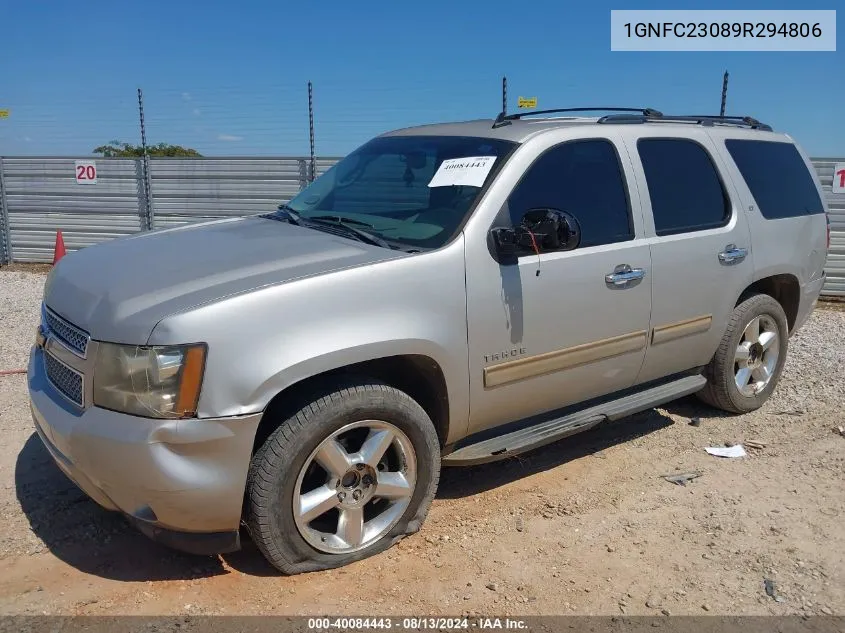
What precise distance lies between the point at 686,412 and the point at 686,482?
4.00 ft

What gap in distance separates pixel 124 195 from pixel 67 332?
9367 mm

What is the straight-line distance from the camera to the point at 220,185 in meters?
11.1

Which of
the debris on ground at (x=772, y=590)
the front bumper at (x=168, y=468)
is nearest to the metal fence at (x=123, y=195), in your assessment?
the front bumper at (x=168, y=468)

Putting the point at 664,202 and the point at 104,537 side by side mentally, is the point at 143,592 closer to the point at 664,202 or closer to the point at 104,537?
the point at 104,537

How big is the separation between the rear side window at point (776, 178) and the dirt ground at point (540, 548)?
1.59m

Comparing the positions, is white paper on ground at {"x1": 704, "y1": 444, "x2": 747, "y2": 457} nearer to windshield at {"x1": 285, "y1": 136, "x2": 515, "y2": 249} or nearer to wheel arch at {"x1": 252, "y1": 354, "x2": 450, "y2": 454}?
wheel arch at {"x1": 252, "y1": 354, "x2": 450, "y2": 454}

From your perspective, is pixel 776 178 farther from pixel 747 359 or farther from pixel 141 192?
pixel 141 192

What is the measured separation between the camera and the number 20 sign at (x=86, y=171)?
11.6 metres

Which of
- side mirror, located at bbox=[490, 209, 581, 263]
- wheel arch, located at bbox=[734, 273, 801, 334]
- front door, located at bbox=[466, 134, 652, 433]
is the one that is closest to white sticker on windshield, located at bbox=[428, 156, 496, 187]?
front door, located at bbox=[466, 134, 652, 433]

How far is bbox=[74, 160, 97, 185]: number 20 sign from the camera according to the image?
11578 millimetres

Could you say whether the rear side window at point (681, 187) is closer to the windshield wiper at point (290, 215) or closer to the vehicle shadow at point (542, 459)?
the vehicle shadow at point (542, 459)

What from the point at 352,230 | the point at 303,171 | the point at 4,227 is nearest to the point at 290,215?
the point at 352,230

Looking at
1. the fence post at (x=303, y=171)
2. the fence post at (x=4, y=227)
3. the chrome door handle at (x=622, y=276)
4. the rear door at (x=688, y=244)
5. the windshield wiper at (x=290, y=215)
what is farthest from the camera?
the fence post at (x=4, y=227)

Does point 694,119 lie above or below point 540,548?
above
